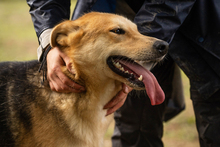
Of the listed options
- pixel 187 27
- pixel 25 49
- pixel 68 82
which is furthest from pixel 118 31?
pixel 25 49

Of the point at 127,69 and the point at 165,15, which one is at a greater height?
the point at 165,15

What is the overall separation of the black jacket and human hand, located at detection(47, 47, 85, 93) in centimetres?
41

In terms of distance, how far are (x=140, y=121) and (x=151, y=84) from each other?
118cm

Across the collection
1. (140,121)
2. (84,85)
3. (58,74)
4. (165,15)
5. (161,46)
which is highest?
(165,15)

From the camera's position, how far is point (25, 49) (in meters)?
8.89

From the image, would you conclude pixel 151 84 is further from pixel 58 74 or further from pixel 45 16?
pixel 45 16

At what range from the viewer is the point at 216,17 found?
8.21 feet

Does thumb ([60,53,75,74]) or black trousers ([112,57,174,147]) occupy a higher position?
thumb ([60,53,75,74])

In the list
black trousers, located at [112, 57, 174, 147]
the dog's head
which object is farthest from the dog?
black trousers, located at [112, 57, 174, 147]

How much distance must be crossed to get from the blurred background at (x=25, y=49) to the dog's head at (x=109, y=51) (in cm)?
220

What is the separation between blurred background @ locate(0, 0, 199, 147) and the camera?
4395 millimetres

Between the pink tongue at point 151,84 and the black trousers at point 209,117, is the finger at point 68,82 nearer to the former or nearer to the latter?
the pink tongue at point 151,84

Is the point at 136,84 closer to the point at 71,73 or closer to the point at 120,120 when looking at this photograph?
the point at 71,73

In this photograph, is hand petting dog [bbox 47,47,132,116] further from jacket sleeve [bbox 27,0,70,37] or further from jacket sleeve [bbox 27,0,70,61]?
jacket sleeve [bbox 27,0,70,37]
